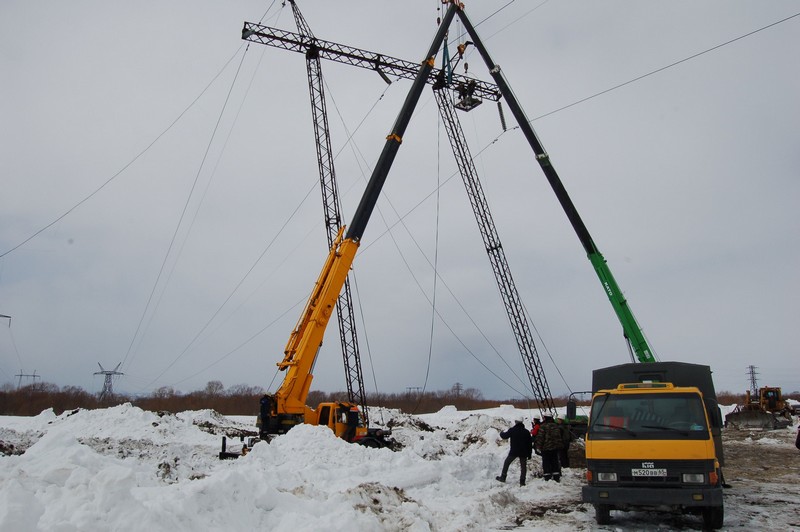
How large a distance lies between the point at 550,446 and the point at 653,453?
5.35 m

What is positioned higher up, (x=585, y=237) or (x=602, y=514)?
(x=585, y=237)

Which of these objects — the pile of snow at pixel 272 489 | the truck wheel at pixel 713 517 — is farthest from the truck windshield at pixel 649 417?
the pile of snow at pixel 272 489

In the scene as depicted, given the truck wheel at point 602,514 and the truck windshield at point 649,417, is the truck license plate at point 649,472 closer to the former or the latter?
the truck windshield at point 649,417

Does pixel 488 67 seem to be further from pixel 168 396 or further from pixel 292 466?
pixel 168 396

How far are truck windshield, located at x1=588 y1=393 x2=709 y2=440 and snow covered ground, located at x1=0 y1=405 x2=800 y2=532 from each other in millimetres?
1641

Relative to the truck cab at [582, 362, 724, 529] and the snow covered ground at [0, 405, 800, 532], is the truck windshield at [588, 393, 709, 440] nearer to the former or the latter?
the truck cab at [582, 362, 724, 529]

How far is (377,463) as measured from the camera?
46.1ft

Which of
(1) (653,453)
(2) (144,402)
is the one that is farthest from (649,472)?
(2) (144,402)

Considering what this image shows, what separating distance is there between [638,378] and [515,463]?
5.72 metres

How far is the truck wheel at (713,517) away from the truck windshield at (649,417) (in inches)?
45.7

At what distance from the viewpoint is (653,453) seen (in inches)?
357

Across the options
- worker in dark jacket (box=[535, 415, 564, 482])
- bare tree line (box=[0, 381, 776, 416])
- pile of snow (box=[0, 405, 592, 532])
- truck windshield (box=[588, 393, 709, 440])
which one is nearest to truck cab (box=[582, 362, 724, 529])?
truck windshield (box=[588, 393, 709, 440])

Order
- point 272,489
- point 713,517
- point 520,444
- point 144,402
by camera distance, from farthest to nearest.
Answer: point 144,402 < point 520,444 < point 713,517 < point 272,489

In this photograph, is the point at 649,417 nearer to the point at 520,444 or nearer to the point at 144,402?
the point at 520,444
